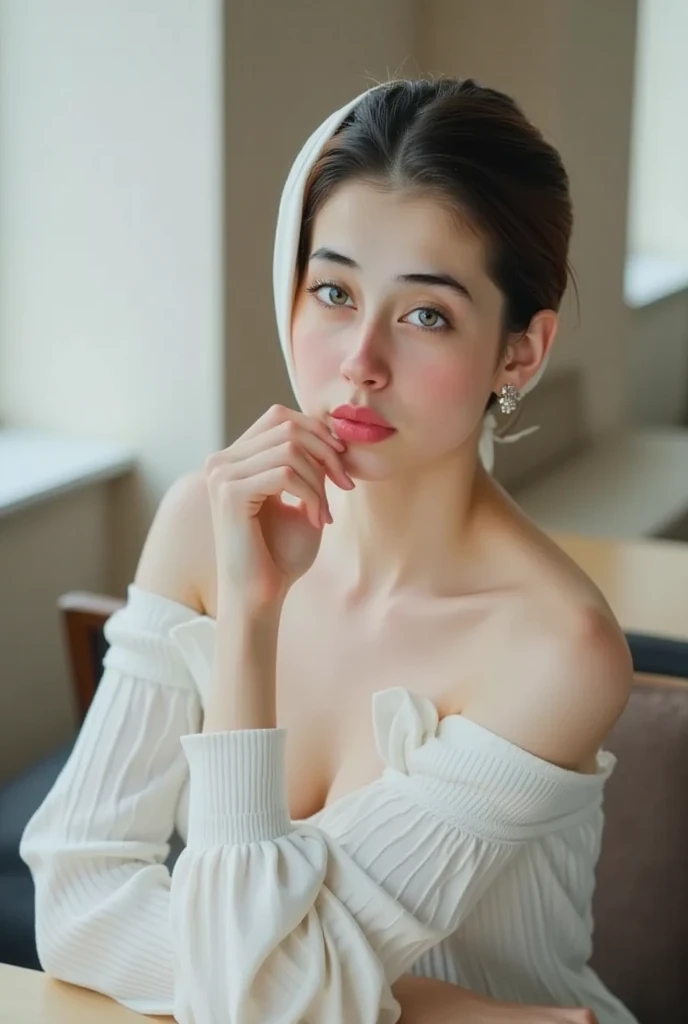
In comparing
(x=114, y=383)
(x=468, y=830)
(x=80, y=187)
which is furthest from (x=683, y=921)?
(x=80, y=187)

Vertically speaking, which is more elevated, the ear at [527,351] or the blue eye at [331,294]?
the blue eye at [331,294]

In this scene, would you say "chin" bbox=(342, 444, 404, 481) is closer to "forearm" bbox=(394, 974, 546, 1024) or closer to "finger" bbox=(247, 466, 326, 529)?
"finger" bbox=(247, 466, 326, 529)

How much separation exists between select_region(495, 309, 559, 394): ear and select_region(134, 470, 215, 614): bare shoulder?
0.97 ft

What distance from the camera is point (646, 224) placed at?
521 cm

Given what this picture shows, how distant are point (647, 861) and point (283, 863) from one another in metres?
0.64

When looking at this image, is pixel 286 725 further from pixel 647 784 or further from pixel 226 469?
pixel 647 784

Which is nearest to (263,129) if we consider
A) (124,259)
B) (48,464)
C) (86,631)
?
(124,259)

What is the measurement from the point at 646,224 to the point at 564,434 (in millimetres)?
1684

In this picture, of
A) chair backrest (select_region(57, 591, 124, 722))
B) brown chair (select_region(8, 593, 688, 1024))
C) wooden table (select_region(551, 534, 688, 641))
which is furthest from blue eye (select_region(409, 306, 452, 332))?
chair backrest (select_region(57, 591, 124, 722))

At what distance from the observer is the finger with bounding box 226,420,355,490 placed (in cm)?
107

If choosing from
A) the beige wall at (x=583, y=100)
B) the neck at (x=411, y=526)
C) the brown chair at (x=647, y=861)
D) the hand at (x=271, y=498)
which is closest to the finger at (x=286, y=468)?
the hand at (x=271, y=498)

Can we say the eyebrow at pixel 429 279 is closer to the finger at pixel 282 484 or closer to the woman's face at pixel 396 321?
the woman's face at pixel 396 321

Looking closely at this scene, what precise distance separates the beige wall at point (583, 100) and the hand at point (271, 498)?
2.23 metres

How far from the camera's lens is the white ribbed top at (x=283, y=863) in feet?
3.45
